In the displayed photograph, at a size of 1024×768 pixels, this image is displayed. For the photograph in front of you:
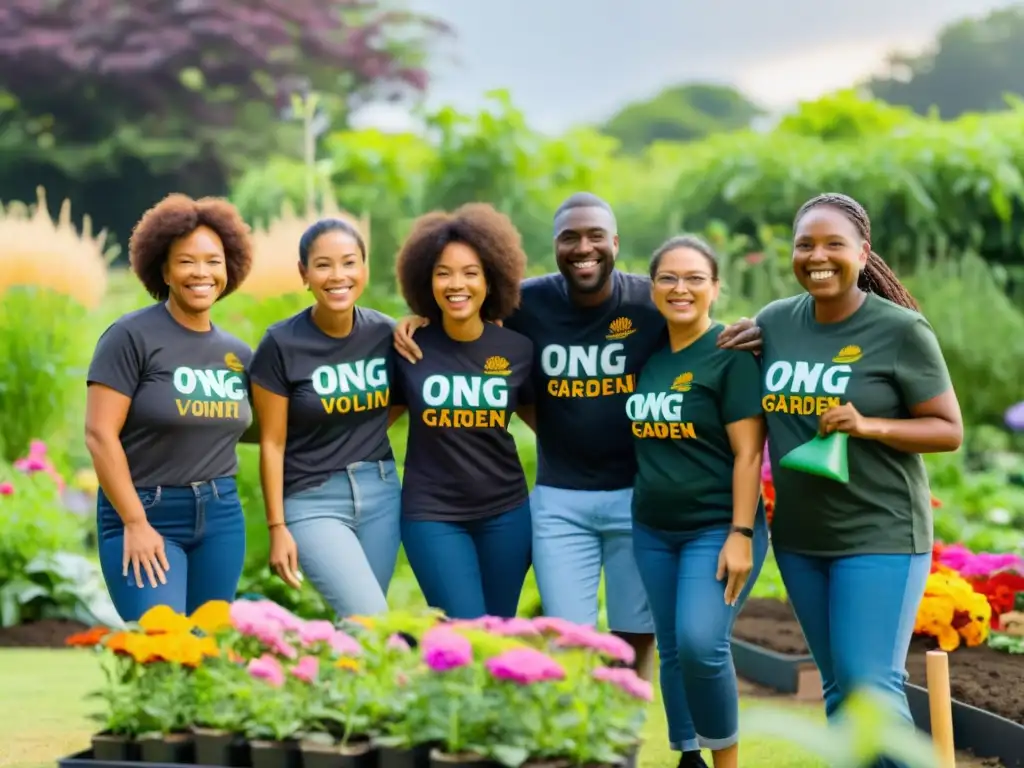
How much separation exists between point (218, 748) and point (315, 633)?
35 cm

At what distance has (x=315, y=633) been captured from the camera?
346 centimetres

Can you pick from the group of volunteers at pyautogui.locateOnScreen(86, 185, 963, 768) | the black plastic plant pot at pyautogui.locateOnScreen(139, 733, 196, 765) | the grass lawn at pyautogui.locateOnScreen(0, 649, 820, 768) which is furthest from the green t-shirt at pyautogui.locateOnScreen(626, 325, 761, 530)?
the black plastic plant pot at pyautogui.locateOnScreen(139, 733, 196, 765)

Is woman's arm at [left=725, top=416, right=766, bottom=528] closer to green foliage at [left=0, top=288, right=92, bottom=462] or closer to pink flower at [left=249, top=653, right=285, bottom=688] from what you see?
pink flower at [left=249, top=653, right=285, bottom=688]

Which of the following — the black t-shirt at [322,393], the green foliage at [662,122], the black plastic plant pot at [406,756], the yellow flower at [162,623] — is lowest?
the black plastic plant pot at [406,756]

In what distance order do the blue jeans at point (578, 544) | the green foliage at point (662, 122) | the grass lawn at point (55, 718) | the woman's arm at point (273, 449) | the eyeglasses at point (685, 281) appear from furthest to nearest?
the green foliage at point (662, 122)
the grass lawn at point (55, 718)
the blue jeans at point (578, 544)
the woman's arm at point (273, 449)
the eyeglasses at point (685, 281)

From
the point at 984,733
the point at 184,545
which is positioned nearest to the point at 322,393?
the point at 184,545

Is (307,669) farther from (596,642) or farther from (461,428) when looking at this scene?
(461,428)

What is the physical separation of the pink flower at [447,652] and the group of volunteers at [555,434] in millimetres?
1247

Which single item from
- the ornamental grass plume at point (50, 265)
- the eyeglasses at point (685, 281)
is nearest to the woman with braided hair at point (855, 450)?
the eyeglasses at point (685, 281)

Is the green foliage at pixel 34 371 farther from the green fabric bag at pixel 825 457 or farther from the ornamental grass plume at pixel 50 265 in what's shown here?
the green fabric bag at pixel 825 457

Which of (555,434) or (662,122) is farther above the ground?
(662,122)

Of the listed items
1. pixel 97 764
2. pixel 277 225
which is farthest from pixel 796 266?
pixel 277 225

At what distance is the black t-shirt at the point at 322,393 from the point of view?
456 cm

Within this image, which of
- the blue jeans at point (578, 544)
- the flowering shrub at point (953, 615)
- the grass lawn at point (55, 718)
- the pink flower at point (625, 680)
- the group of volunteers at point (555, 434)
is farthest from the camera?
the flowering shrub at point (953, 615)
